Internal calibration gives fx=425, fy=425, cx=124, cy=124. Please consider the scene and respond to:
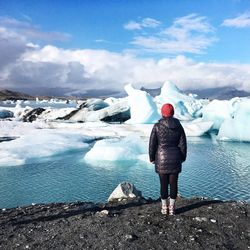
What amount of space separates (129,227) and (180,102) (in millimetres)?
32562

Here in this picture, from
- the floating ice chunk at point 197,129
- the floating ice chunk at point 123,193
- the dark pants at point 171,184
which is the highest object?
the dark pants at point 171,184

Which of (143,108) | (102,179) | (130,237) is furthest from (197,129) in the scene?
(130,237)

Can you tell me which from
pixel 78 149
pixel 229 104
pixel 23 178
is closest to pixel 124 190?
pixel 23 178

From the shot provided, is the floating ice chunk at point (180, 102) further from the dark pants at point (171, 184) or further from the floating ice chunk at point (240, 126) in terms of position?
the dark pants at point (171, 184)

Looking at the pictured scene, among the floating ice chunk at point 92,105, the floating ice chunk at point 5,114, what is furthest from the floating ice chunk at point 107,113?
the floating ice chunk at point 5,114

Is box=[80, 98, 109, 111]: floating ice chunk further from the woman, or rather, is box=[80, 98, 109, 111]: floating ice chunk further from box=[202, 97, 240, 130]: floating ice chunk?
the woman

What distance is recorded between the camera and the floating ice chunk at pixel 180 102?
123 ft

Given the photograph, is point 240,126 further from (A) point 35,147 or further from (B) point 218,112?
(A) point 35,147

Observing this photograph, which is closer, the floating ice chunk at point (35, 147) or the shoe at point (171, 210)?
the shoe at point (171, 210)

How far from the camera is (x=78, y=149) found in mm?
19688

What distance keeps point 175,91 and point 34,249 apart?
35496 millimetres

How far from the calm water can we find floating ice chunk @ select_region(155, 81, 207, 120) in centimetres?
1938

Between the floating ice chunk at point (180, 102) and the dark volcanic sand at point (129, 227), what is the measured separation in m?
30.8

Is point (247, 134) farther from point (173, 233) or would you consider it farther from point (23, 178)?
point (173, 233)
